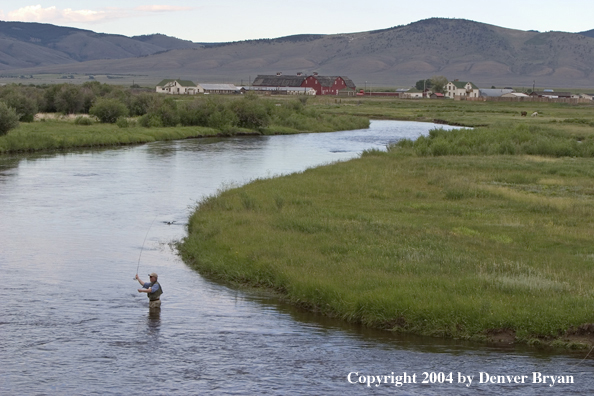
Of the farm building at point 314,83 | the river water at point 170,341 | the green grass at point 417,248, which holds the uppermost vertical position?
the farm building at point 314,83

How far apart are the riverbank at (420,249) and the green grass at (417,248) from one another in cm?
3

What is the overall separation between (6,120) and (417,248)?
125ft

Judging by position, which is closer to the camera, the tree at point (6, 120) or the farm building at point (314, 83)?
the tree at point (6, 120)

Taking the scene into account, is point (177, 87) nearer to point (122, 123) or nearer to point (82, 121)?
point (82, 121)

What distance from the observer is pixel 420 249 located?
19.8 m

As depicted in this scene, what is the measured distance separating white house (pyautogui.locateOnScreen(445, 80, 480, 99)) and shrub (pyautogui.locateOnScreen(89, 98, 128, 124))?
4486 inches

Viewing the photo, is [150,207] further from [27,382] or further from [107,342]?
[27,382]

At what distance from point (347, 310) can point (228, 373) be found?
13.3 ft

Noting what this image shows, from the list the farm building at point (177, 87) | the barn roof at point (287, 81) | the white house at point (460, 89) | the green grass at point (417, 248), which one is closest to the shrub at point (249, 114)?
the green grass at point (417, 248)

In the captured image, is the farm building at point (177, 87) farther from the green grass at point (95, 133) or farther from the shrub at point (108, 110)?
the shrub at point (108, 110)

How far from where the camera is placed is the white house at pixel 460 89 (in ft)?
564

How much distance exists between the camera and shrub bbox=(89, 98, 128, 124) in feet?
232

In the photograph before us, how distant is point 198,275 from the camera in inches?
793
